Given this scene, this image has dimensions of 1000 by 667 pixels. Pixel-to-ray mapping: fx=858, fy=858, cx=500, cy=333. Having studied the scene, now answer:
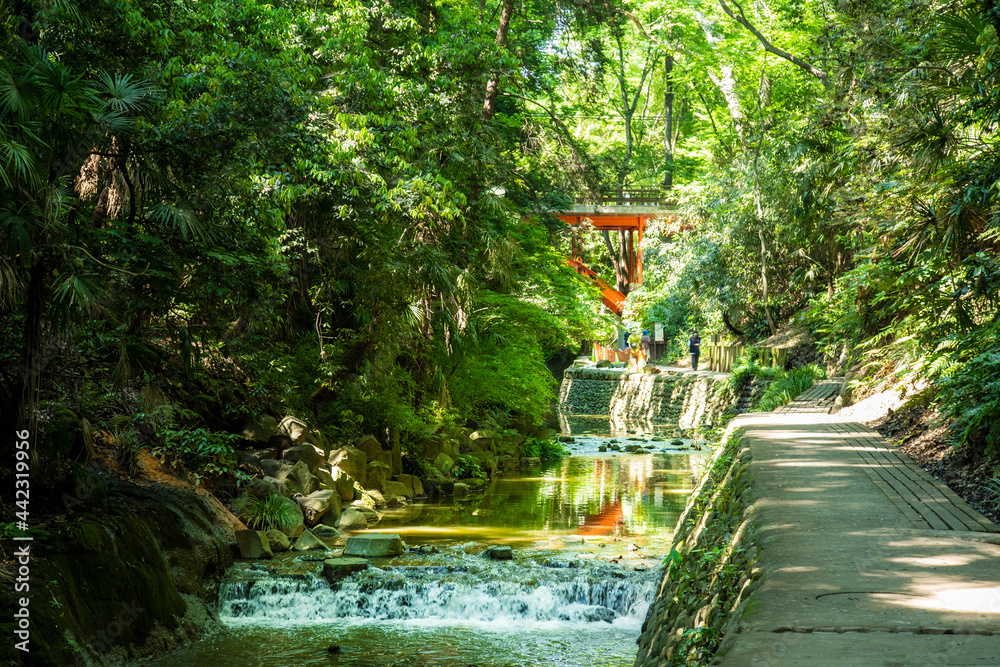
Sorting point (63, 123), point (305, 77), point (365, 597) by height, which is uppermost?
point (305, 77)

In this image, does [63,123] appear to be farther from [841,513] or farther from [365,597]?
[841,513]

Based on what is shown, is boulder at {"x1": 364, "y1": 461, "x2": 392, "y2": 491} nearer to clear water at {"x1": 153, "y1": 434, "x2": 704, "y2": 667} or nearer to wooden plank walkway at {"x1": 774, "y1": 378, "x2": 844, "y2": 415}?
clear water at {"x1": 153, "y1": 434, "x2": 704, "y2": 667}

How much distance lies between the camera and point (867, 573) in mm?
4773

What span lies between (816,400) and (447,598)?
36.7 ft

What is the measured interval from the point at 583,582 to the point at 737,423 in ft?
19.6

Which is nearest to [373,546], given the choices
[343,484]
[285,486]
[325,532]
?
[325,532]

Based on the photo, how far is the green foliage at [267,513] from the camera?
1102 centimetres

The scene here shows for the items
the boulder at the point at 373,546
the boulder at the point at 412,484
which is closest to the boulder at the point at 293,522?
the boulder at the point at 373,546

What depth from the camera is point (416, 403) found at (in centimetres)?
1734

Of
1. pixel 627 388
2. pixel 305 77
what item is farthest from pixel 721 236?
pixel 305 77

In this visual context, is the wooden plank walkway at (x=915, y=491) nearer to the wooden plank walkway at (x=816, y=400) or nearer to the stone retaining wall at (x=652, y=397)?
the wooden plank walkway at (x=816, y=400)

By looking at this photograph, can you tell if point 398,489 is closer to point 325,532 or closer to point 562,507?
point 562,507

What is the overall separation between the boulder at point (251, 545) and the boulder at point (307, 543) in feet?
1.74

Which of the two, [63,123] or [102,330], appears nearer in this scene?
Result: [63,123]
